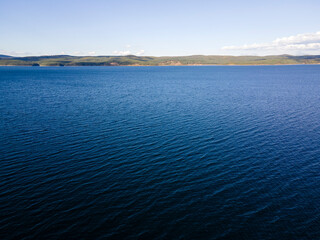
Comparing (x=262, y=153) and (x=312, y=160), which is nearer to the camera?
(x=312, y=160)

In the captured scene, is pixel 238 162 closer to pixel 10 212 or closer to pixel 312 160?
pixel 312 160

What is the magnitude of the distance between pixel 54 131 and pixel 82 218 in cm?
2820

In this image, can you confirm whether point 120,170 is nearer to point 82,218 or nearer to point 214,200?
point 82,218

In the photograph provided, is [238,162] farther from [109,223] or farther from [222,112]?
[222,112]

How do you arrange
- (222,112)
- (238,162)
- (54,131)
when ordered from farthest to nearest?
(222,112), (54,131), (238,162)

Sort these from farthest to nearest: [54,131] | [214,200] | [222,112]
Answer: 1. [222,112]
2. [54,131]
3. [214,200]

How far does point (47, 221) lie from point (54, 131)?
89.5 feet

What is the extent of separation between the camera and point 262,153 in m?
35.6

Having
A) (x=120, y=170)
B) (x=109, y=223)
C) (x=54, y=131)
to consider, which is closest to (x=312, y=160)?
(x=120, y=170)

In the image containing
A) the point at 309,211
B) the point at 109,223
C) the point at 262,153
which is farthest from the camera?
the point at 262,153

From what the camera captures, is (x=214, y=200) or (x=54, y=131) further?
(x=54, y=131)

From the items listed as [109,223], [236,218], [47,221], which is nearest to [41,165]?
[47,221]

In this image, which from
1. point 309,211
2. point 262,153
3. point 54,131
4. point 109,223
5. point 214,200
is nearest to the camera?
point 109,223

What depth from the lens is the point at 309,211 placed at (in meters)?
21.9
